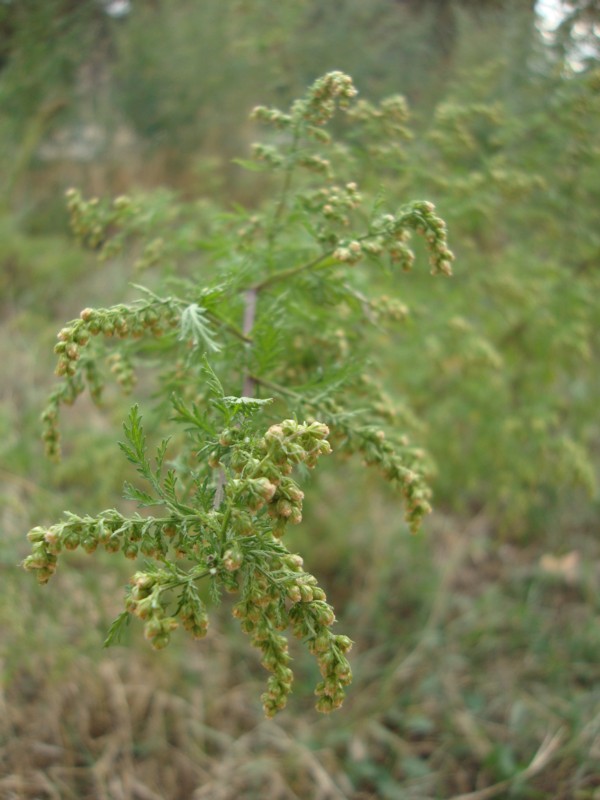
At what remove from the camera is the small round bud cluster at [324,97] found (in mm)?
1453

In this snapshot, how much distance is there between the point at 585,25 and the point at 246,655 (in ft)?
10.6

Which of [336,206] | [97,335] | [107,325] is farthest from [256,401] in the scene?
[336,206]

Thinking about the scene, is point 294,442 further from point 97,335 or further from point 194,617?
point 97,335

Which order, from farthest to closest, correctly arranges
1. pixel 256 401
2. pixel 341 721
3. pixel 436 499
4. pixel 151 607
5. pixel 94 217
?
pixel 436 499
pixel 341 721
pixel 94 217
pixel 256 401
pixel 151 607

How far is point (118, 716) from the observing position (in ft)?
9.52

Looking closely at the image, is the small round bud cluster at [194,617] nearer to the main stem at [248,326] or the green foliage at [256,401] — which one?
the green foliage at [256,401]

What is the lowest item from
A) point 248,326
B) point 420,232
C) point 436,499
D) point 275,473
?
point 275,473

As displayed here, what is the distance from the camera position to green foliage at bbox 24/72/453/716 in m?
1.06

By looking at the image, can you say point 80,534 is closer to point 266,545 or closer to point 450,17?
point 266,545

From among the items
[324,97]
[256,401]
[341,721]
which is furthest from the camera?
[341,721]

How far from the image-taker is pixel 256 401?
3.65 ft

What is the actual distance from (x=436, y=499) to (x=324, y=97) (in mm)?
3102

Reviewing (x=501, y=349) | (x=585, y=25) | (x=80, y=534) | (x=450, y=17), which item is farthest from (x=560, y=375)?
(x=80, y=534)

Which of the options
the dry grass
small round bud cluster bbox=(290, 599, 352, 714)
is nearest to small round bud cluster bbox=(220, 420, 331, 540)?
small round bud cluster bbox=(290, 599, 352, 714)
